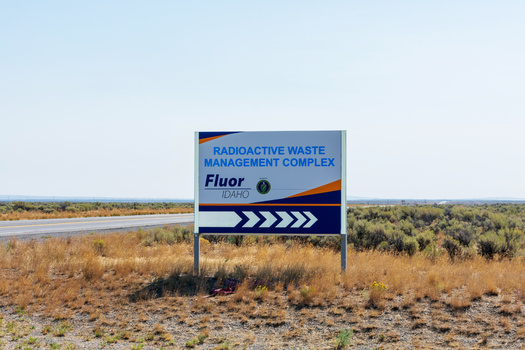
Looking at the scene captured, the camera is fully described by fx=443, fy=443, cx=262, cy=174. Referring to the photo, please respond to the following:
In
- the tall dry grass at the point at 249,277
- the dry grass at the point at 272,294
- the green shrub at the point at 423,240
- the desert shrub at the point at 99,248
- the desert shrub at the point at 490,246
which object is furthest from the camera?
the green shrub at the point at 423,240

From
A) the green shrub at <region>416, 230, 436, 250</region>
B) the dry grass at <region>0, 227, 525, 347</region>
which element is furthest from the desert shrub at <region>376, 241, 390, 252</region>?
the dry grass at <region>0, 227, 525, 347</region>

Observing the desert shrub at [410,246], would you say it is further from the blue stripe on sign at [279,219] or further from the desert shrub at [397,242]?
the blue stripe on sign at [279,219]

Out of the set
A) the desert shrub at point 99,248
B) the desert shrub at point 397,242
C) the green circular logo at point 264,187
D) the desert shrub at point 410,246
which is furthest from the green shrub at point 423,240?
the desert shrub at point 99,248

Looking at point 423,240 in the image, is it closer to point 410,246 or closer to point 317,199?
point 410,246

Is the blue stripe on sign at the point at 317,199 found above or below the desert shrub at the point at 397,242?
above

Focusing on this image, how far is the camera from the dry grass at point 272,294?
763cm

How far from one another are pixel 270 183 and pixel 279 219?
37.2 inches

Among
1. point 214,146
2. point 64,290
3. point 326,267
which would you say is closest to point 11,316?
point 64,290

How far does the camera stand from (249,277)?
10.1 meters

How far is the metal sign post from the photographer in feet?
36.3

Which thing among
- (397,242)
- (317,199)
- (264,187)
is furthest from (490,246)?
(264,187)

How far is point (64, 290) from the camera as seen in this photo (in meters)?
9.59

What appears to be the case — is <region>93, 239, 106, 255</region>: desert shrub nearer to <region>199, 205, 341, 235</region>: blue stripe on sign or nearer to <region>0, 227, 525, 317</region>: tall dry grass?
<region>0, 227, 525, 317</region>: tall dry grass

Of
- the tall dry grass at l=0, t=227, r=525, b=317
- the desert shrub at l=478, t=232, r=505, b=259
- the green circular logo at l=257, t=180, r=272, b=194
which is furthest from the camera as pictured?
the desert shrub at l=478, t=232, r=505, b=259
